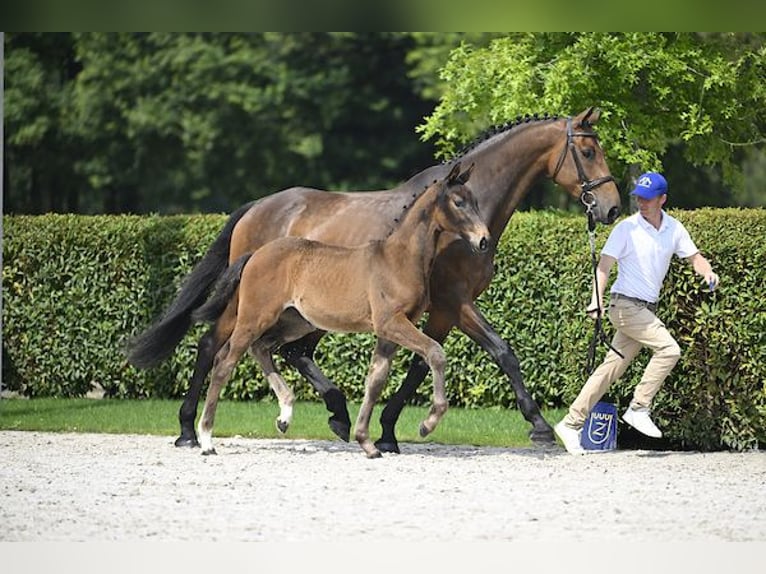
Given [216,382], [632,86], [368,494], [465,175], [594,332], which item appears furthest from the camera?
[632,86]

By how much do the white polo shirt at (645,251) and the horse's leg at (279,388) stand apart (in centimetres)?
247

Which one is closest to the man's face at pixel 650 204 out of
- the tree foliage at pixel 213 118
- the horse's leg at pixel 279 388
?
the horse's leg at pixel 279 388

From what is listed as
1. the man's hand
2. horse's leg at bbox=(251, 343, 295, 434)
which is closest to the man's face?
the man's hand

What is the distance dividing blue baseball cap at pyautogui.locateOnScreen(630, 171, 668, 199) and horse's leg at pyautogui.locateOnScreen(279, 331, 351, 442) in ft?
8.50

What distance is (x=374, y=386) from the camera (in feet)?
35.0

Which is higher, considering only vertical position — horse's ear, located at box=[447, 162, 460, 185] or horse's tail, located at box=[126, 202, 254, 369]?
horse's ear, located at box=[447, 162, 460, 185]

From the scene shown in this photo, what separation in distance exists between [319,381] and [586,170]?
249 centimetres

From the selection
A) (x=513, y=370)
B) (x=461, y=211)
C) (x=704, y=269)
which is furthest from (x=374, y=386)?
(x=704, y=269)

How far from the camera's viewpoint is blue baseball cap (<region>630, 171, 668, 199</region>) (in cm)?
1046

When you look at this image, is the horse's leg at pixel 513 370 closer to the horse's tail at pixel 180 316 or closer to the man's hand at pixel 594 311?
the man's hand at pixel 594 311

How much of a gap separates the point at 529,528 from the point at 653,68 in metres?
7.53

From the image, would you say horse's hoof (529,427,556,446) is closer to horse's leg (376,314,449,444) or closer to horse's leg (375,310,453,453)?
horse's leg (376,314,449,444)

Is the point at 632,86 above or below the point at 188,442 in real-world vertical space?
above

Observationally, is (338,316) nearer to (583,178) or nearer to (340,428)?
(340,428)
